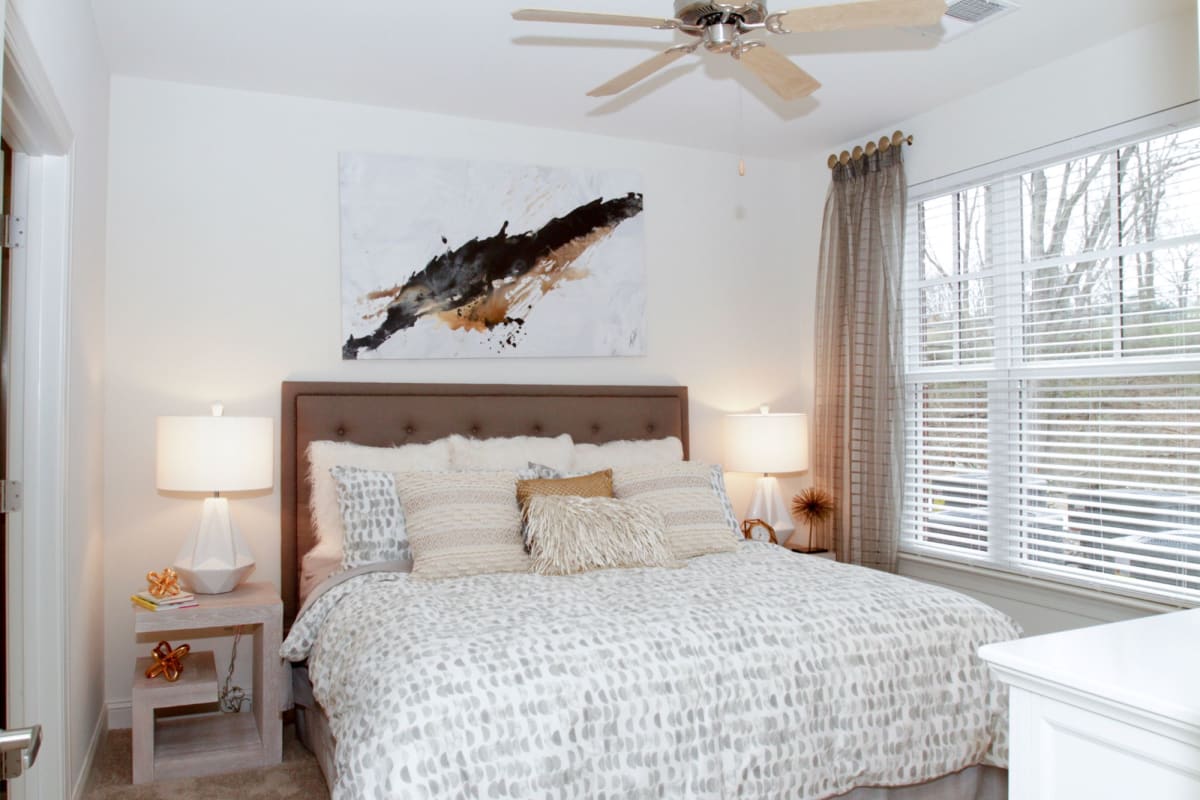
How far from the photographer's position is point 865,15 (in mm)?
2092

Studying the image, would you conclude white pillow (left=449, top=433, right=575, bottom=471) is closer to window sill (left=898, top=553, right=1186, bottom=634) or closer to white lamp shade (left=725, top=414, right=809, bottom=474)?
white lamp shade (left=725, top=414, right=809, bottom=474)

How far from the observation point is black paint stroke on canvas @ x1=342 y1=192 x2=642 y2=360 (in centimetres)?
388

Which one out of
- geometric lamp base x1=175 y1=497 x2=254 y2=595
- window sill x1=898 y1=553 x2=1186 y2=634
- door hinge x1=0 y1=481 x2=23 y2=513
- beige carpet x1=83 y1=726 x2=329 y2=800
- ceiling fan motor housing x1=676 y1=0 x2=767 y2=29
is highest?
ceiling fan motor housing x1=676 y1=0 x2=767 y2=29

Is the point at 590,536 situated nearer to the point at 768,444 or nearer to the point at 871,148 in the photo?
the point at 768,444

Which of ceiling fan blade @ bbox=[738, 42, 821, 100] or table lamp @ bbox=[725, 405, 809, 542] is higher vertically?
ceiling fan blade @ bbox=[738, 42, 821, 100]

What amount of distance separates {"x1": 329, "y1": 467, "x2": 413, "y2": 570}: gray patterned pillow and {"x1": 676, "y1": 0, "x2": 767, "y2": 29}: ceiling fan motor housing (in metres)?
1.95

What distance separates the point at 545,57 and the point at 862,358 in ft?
6.61

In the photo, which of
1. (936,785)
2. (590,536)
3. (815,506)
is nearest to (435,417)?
(590,536)

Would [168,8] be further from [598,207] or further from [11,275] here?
[598,207]

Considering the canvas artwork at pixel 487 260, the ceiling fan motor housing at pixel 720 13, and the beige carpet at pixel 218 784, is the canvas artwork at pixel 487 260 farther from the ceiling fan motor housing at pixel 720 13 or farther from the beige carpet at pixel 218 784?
the ceiling fan motor housing at pixel 720 13

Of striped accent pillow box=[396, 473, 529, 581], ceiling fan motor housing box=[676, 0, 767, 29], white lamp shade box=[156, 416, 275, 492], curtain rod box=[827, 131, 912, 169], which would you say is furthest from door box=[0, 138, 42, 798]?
curtain rod box=[827, 131, 912, 169]

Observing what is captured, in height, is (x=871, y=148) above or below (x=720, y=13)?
above

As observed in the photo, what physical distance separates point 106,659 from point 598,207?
2.85 metres

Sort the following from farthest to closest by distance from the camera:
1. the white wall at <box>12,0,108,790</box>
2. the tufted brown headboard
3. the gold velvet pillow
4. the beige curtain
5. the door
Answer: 1. the beige curtain
2. the tufted brown headboard
3. the gold velvet pillow
4. the white wall at <box>12,0,108,790</box>
5. the door
